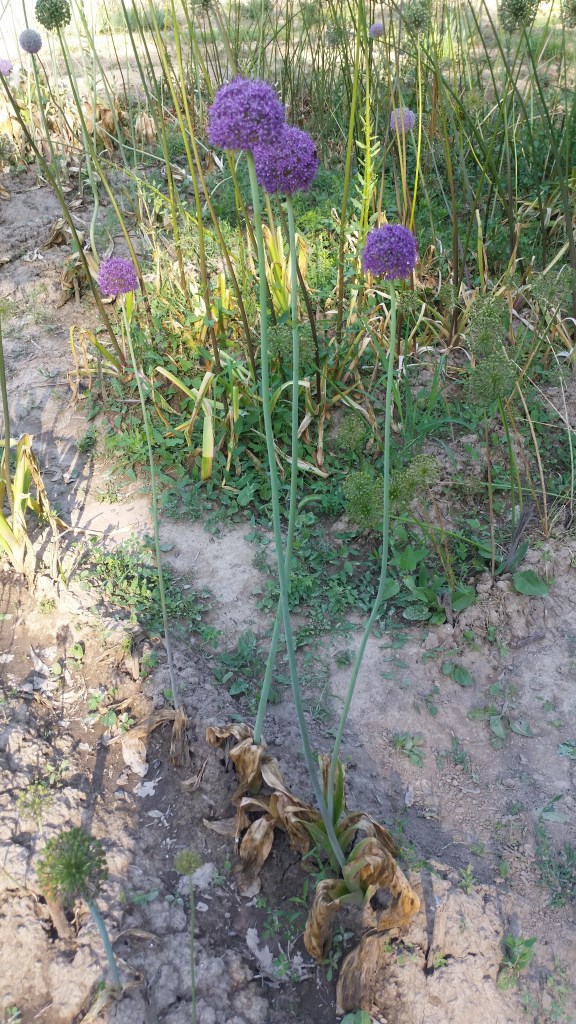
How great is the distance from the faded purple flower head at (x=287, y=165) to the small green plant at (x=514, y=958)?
1.89 meters

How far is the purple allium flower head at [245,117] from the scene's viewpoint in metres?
1.33

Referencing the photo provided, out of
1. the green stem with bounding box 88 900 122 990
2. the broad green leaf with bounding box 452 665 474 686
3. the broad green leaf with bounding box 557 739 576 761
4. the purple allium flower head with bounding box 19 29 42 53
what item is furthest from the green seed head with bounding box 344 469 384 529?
the purple allium flower head with bounding box 19 29 42 53

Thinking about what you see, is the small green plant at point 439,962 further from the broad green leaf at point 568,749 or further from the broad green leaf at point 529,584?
the broad green leaf at point 529,584

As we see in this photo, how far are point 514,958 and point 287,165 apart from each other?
1.97m

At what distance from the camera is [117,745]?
7.45 feet

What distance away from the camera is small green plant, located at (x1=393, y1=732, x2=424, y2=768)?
2326 mm

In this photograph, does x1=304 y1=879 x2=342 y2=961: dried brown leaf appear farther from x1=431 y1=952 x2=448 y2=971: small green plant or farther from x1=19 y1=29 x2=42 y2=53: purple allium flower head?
x1=19 y1=29 x2=42 y2=53: purple allium flower head

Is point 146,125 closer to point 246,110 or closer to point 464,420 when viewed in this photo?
point 464,420

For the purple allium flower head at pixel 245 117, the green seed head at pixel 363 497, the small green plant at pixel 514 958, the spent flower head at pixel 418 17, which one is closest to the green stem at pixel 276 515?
the purple allium flower head at pixel 245 117

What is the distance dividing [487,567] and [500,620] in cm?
22

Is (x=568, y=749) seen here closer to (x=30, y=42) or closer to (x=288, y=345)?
(x=288, y=345)

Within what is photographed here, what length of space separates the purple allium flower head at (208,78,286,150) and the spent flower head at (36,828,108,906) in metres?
1.44

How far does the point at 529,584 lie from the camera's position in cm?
264

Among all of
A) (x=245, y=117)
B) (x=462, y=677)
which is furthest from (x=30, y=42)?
(x=462, y=677)
